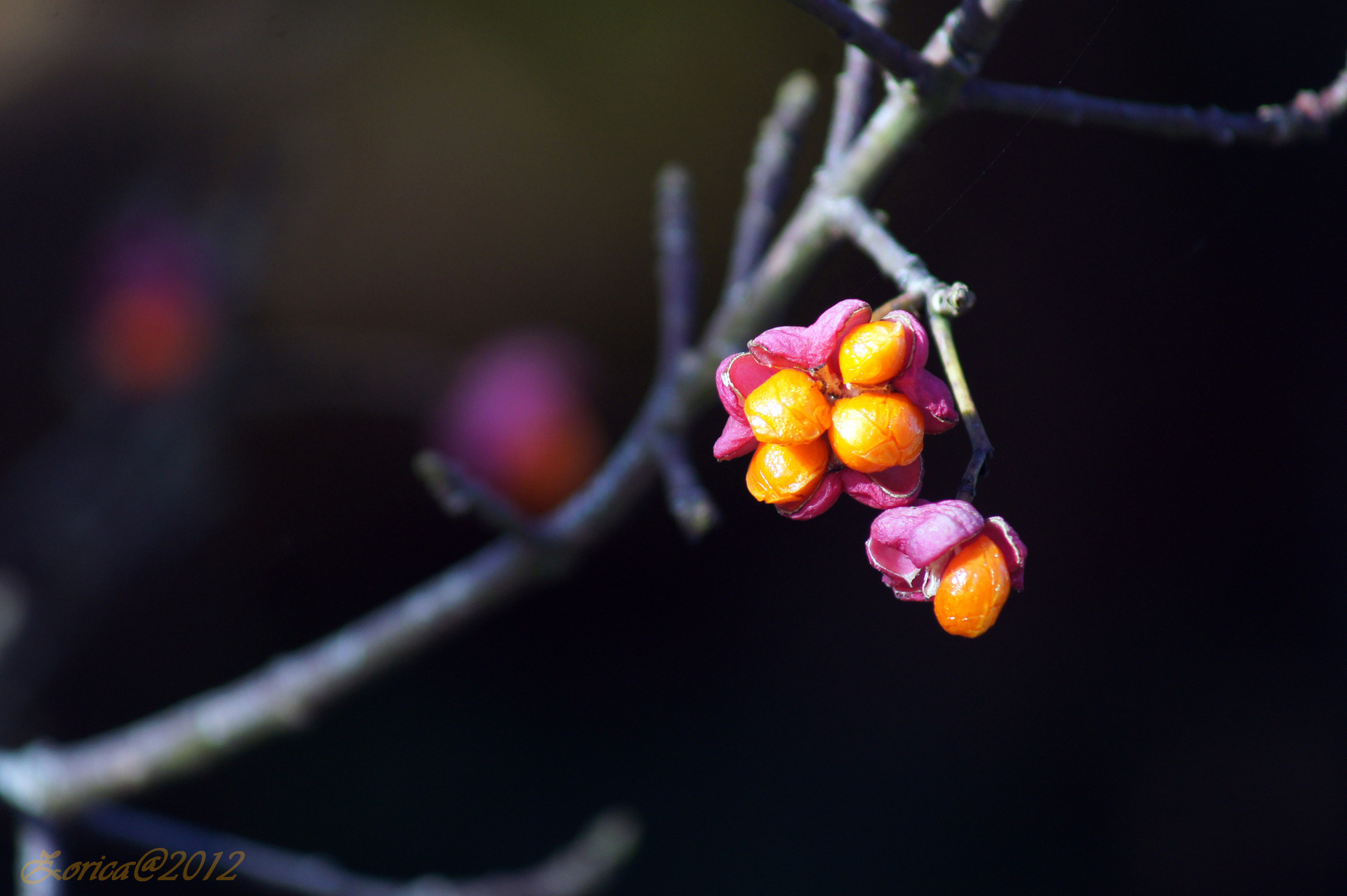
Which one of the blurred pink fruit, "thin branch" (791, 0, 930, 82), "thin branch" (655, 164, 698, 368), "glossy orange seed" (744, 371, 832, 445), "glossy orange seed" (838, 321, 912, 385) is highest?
"thin branch" (791, 0, 930, 82)

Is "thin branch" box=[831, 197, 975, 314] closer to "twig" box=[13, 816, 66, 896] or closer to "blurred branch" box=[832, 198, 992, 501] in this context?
"blurred branch" box=[832, 198, 992, 501]

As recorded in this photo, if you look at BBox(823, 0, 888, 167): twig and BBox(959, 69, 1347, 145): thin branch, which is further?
BBox(823, 0, 888, 167): twig

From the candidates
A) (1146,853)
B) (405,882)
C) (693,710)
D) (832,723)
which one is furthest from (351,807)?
(1146,853)

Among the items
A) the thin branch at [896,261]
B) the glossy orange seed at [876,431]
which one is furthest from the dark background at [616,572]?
the glossy orange seed at [876,431]

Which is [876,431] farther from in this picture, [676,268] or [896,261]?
[676,268]

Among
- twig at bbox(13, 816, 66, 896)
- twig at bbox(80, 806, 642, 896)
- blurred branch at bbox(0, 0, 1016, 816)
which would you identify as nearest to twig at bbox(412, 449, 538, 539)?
blurred branch at bbox(0, 0, 1016, 816)

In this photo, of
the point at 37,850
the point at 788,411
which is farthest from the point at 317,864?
the point at 788,411
